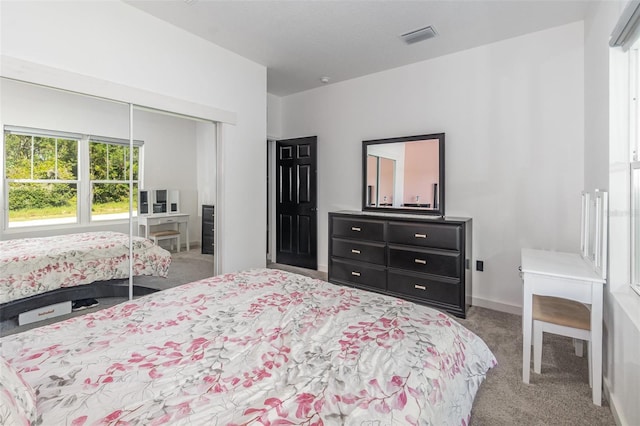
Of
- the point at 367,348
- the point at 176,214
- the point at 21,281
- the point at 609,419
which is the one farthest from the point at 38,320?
the point at 609,419

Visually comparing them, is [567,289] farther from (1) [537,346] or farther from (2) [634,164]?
(2) [634,164]

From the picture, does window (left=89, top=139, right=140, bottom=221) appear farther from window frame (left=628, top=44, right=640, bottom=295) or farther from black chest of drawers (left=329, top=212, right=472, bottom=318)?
window frame (left=628, top=44, right=640, bottom=295)

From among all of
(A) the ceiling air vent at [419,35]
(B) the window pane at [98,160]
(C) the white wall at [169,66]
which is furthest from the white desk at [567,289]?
(B) the window pane at [98,160]

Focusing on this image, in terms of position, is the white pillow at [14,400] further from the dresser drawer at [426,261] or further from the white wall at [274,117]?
the white wall at [274,117]

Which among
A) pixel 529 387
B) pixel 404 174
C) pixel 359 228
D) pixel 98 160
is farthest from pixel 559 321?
pixel 98 160

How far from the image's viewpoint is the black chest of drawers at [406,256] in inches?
122

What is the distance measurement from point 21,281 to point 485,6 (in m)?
4.20

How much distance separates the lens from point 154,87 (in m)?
2.88

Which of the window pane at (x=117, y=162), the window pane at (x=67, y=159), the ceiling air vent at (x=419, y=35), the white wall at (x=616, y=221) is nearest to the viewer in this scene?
the white wall at (x=616, y=221)

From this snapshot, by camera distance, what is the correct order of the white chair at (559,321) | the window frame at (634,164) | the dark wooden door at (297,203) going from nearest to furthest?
the window frame at (634,164) → the white chair at (559,321) → the dark wooden door at (297,203)

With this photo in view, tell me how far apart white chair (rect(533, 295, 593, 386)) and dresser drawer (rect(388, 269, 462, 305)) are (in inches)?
35.7

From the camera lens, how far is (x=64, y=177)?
2.49 m

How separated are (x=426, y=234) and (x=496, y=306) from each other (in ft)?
3.62

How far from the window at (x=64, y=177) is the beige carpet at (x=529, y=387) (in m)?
0.74
